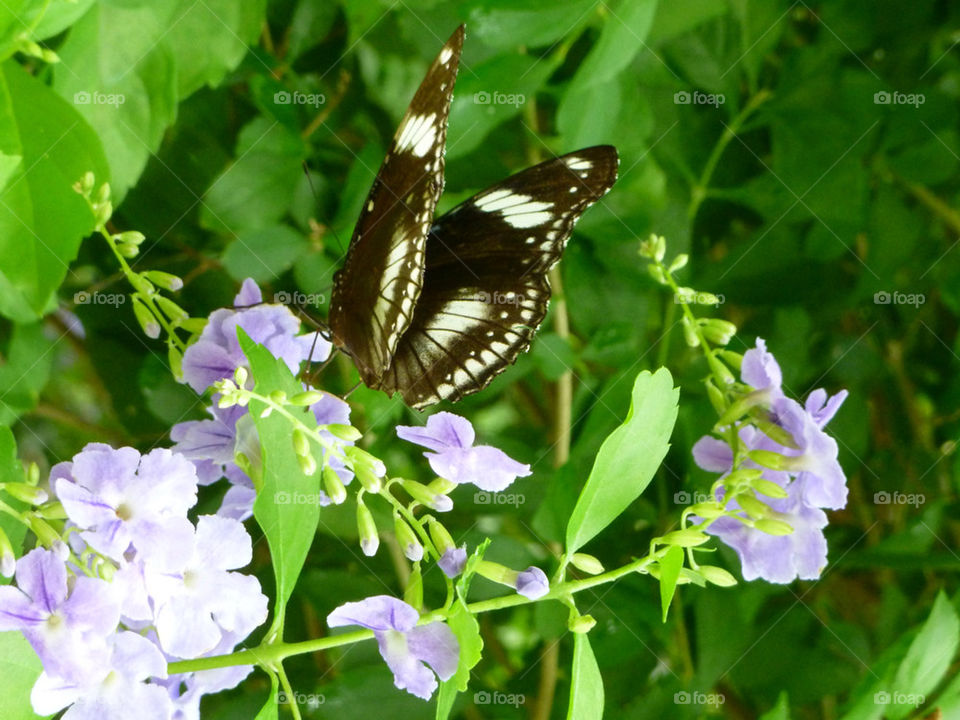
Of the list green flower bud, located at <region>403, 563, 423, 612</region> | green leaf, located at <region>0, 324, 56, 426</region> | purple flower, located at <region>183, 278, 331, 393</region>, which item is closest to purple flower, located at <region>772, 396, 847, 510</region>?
green flower bud, located at <region>403, 563, 423, 612</region>

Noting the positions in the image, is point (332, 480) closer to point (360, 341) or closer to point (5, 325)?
point (360, 341)

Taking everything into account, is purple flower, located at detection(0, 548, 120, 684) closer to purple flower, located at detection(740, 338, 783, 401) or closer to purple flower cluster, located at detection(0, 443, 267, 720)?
purple flower cluster, located at detection(0, 443, 267, 720)

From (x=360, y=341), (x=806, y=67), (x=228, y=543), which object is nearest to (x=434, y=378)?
(x=360, y=341)

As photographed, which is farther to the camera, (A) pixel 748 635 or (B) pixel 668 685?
(A) pixel 748 635

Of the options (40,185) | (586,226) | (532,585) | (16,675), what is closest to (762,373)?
(532,585)

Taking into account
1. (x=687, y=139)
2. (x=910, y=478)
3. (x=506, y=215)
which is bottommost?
(x=910, y=478)

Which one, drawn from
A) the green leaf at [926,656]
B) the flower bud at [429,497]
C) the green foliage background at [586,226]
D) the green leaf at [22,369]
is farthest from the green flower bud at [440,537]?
the green leaf at [22,369]

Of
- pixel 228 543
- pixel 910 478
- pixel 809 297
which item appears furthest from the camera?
pixel 910 478

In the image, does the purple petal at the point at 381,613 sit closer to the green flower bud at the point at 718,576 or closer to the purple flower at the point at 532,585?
the purple flower at the point at 532,585
